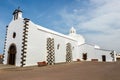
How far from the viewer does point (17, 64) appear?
17.7 m

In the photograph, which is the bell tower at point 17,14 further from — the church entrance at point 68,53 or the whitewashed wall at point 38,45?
the church entrance at point 68,53

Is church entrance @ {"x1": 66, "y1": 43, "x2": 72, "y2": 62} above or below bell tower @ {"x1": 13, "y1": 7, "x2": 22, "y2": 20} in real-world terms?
below

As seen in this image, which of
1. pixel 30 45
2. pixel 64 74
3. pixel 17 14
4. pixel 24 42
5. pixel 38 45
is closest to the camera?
pixel 64 74

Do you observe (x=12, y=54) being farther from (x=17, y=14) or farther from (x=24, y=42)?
(x=17, y=14)

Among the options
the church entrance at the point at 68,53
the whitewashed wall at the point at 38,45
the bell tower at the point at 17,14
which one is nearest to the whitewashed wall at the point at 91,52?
the church entrance at the point at 68,53

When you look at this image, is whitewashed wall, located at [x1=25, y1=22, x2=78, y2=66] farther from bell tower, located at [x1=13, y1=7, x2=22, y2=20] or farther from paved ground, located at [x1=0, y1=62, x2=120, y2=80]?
paved ground, located at [x1=0, y1=62, x2=120, y2=80]

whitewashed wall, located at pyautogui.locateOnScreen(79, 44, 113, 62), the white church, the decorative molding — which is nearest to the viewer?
the decorative molding

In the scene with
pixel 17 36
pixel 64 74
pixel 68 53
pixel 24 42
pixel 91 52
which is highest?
pixel 17 36

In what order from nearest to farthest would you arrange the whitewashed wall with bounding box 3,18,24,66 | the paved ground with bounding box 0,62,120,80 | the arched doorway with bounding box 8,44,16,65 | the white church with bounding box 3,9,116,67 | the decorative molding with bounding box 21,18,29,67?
1. the paved ground with bounding box 0,62,120,80
2. the decorative molding with bounding box 21,18,29,67
3. the white church with bounding box 3,9,116,67
4. the whitewashed wall with bounding box 3,18,24,66
5. the arched doorway with bounding box 8,44,16,65

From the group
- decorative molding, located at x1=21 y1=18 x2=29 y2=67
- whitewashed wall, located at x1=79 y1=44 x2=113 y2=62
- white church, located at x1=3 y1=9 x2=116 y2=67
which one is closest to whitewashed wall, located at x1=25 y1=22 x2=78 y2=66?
white church, located at x1=3 y1=9 x2=116 y2=67

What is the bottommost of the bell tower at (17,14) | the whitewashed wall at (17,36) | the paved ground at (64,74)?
the paved ground at (64,74)

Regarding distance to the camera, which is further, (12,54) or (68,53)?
(68,53)

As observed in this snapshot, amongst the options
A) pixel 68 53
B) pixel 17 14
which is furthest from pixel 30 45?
pixel 68 53

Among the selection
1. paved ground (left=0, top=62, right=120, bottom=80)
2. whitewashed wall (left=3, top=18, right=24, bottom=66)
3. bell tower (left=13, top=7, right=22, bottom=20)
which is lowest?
paved ground (left=0, top=62, right=120, bottom=80)
